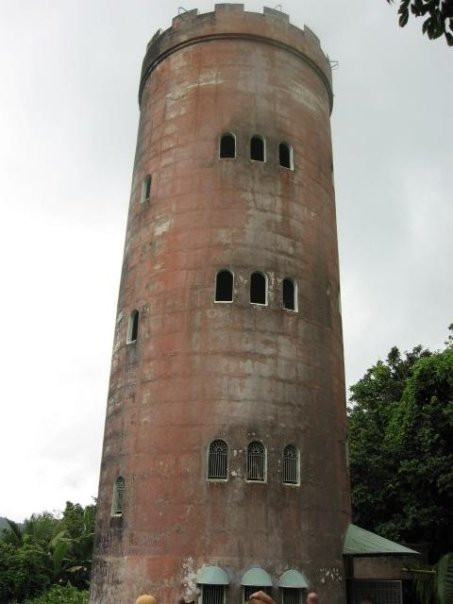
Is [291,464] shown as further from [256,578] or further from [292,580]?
[256,578]

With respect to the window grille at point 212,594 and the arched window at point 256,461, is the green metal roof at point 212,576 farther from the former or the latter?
the arched window at point 256,461

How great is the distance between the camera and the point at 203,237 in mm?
18281

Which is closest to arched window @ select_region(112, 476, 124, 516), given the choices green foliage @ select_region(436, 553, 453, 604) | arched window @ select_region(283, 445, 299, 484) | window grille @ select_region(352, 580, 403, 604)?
arched window @ select_region(283, 445, 299, 484)

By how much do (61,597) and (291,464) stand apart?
11074mm

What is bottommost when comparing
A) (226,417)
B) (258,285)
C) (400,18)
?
(226,417)

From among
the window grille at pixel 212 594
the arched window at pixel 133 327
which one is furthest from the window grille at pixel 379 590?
the arched window at pixel 133 327

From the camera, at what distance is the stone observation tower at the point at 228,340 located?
1566 centimetres

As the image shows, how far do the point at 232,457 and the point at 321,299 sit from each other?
5.48m

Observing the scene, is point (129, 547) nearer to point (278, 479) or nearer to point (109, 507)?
point (109, 507)

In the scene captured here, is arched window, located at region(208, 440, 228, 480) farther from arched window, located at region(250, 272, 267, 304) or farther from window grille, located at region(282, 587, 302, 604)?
arched window, located at region(250, 272, 267, 304)

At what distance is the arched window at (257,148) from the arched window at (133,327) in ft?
18.7

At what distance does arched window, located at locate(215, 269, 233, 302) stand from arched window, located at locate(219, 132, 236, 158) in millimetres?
3864

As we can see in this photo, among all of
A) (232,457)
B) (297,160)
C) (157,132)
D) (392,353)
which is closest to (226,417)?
(232,457)

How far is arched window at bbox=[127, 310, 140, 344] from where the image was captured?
1867cm
